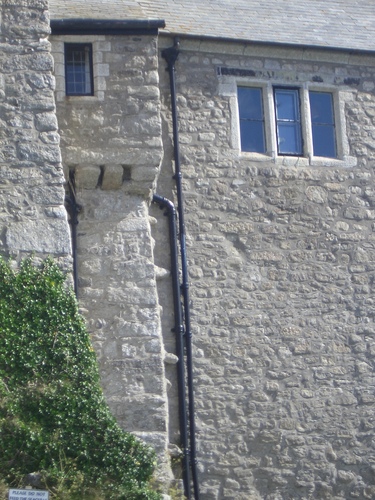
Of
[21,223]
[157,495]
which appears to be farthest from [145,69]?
[157,495]

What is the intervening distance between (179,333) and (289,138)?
3.22 meters

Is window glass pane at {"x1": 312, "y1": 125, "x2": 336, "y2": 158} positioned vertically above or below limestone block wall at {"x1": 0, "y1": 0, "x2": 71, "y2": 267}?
above

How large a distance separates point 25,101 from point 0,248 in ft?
5.46

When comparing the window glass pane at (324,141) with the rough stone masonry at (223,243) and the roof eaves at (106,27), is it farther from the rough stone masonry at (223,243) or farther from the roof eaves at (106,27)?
the roof eaves at (106,27)

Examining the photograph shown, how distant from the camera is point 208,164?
583 inches

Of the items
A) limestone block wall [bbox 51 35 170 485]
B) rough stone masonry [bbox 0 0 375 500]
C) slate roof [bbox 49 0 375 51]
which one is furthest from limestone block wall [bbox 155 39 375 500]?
limestone block wall [bbox 51 35 170 485]

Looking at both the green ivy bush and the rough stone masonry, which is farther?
the rough stone masonry

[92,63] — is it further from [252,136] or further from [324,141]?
[324,141]

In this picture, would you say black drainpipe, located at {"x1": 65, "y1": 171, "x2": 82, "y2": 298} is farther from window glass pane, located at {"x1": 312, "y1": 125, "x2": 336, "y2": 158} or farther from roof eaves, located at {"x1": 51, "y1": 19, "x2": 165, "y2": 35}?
window glass pane, located at {"x1": 312, "y1": 125, "x2": 336, "y2": 158}

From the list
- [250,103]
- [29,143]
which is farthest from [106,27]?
[250,103]

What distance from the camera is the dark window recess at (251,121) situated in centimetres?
1514

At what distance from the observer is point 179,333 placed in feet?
45.9

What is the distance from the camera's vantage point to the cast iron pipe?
13626 mm

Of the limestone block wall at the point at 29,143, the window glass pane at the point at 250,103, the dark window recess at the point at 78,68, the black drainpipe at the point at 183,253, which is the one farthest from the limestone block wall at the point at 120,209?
the window glass pane at the point at 250,103
